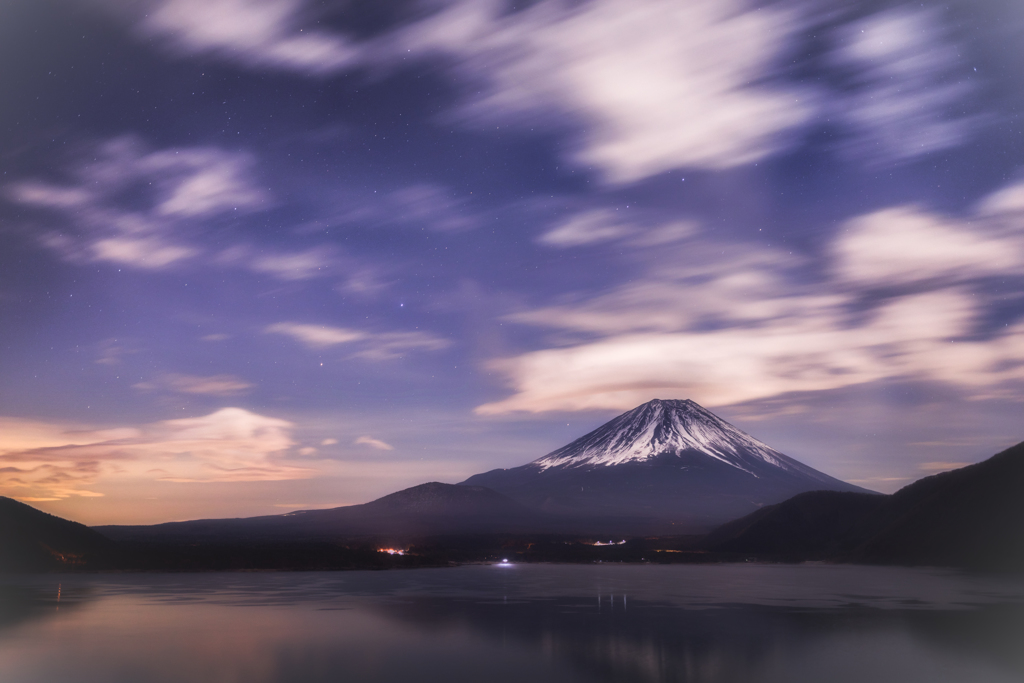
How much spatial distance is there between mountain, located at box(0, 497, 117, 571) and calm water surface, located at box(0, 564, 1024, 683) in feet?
105

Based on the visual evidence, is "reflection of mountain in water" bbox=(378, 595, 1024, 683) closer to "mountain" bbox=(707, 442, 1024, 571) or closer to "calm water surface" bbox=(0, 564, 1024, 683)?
"calm water surface" bbox=(0, 564, 1024, 683)

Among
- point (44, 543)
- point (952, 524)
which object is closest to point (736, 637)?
point (44, 543)

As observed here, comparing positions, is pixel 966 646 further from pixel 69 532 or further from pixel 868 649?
pixel 69 532

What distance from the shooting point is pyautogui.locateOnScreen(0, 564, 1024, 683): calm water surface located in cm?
3147

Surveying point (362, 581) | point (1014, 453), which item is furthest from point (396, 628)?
point (1014, 453)

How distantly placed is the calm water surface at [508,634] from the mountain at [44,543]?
3201 centimetres

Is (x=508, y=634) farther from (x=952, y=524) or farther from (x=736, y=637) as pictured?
(x=952, y=524)

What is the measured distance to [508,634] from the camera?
1666 inches

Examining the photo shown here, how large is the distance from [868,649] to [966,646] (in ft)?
15.3

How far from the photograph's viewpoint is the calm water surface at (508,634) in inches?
1239

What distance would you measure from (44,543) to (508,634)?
3631 inches

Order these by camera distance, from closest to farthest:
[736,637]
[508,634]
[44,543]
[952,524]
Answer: [736,637]
[508,634]
[44,543]
[952,524]

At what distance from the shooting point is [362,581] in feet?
290

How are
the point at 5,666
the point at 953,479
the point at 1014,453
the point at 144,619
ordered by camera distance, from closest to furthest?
the point at 5,666 < the point at 144,619 < the point at 1014,453 < the point at 953,479
